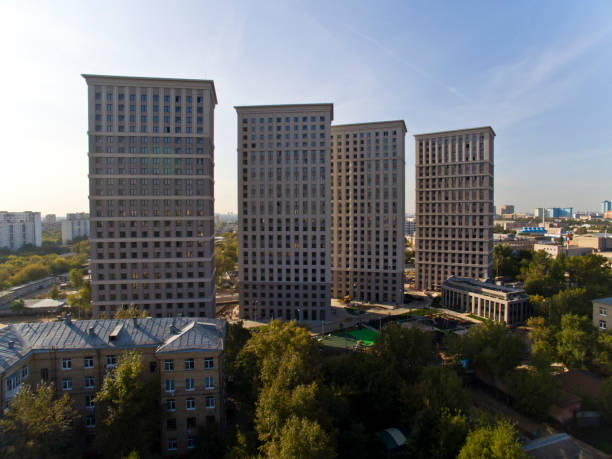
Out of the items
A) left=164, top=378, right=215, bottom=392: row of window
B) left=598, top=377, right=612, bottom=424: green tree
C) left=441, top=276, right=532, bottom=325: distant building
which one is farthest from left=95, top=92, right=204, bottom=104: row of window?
left=598, top=377, right=612, bottom=424: green tree

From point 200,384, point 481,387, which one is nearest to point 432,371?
point 481,387

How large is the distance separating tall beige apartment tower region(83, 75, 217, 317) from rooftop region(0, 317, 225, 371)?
84.2 feet

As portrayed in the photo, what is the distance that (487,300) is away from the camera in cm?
6619

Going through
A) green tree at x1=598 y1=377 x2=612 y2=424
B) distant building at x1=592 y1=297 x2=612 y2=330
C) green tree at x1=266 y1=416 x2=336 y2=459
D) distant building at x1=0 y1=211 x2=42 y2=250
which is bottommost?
green tree at x1=598 y1=377 x2=612 y2=424

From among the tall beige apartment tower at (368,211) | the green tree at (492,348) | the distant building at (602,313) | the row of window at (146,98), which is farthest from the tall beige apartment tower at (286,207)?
the distant building at (602,313)

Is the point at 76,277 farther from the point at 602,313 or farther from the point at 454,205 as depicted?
the point at 602,313

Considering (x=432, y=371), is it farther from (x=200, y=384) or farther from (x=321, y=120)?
(x=321, y=120)

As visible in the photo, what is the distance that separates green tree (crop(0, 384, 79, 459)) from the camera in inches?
830

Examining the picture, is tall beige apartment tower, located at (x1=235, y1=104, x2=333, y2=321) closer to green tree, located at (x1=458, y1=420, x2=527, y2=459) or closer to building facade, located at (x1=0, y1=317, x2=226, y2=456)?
building facade, located at (x1=0, y1=317, x2=226, y2=456)

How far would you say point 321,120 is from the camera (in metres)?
65.6

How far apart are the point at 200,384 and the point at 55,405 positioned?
10.0 meters

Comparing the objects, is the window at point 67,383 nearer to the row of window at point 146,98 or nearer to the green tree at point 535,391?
the green tree at point 535,391

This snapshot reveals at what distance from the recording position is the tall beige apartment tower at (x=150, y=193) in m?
54.5

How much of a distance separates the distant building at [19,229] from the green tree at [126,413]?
153841 millimetres
